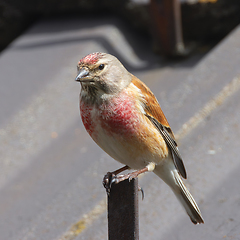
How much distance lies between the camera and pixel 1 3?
552cm

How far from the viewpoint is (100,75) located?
2.32m

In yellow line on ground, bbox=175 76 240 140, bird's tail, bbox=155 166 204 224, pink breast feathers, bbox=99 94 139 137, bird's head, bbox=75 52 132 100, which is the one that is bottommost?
yellow line on ground, bbox=175 76 240 140

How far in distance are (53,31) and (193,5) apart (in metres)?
1.91

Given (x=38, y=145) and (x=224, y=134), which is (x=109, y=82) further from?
(x=38, y=145)

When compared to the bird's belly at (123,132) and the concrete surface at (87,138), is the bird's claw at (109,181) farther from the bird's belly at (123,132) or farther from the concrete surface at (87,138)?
the concrete surface at (87,138)

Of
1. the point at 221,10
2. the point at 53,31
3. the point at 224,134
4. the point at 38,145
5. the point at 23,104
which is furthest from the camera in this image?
the point at 53,31

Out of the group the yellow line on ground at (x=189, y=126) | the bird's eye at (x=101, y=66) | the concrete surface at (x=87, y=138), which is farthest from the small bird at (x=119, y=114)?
the yellow line on ground at (x=189, y=126)

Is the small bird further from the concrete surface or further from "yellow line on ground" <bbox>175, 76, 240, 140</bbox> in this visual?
"yellow line on ground" <bbox>175, 76, 240, 140</bbox>

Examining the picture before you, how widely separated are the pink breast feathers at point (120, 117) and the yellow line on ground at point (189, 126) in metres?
0.97

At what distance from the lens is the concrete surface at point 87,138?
3.01 metres

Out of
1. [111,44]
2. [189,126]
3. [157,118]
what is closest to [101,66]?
[157,118]

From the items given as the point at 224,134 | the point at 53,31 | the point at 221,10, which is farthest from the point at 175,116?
the point at 53,31

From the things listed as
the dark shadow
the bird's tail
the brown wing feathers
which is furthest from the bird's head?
the dark shadow

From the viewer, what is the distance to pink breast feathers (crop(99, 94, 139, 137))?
7.68 feet
